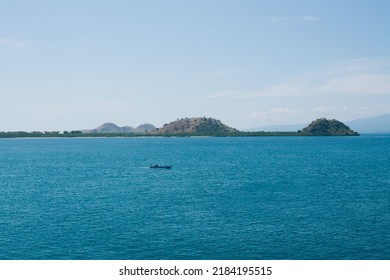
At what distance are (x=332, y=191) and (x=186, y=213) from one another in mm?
46823

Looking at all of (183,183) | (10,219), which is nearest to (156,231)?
(10,219)

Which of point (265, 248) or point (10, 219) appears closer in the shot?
point (265, 248)

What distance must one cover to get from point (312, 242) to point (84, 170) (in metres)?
120

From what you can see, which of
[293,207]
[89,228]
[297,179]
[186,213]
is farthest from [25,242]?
[297,179]

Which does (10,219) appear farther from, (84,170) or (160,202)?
(84,170)

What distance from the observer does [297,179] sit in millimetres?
132000

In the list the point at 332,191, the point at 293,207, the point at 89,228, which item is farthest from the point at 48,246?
the point at 332,191

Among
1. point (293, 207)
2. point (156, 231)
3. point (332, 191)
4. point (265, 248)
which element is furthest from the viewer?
point (332, 191)

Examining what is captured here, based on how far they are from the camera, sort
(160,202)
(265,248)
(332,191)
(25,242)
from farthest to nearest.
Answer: (332,191)
(160,202)
(25,242)
(265,248)

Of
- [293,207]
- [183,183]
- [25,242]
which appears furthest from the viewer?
[183,183]

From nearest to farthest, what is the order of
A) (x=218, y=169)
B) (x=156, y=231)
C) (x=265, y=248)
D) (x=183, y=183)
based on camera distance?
1. (x=265, y=248)
2. (x=156, y=231)
3. (x=183, y=183)
4. (x=218, y=169)

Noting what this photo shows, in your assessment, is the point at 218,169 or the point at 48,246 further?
the point at 218,169

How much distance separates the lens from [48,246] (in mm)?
61906

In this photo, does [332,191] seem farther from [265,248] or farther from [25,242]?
[25,242]
